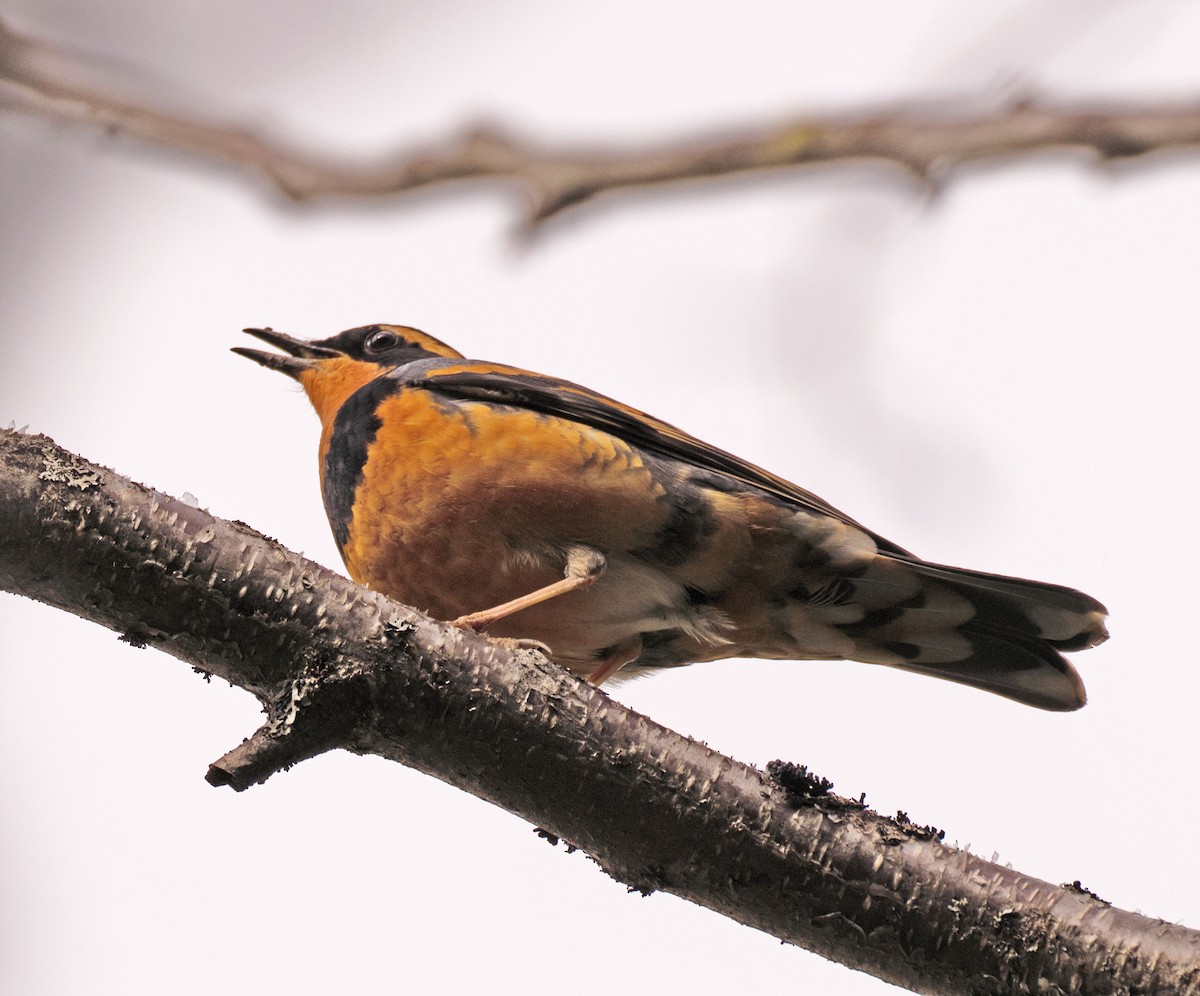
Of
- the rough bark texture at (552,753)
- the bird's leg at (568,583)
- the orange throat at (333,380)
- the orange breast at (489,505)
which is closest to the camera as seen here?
the rough bark texture at (552,753)

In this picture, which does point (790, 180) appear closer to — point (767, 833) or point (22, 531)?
point (767, 833)

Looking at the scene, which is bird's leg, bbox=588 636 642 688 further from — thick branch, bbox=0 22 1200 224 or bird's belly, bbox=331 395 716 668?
thick branch, bbox=0 22 1200 224

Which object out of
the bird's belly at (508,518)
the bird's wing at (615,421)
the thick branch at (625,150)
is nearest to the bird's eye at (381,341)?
the bird's wing at (615,421)

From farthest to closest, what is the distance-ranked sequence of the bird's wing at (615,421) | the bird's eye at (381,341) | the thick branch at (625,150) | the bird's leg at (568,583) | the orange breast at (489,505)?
the bird's eye at (381,341) < the bird's wing at (615,421) < the orange breast at (489,505) < the bird's leg at (568,583) < the thick branch at (625,150)

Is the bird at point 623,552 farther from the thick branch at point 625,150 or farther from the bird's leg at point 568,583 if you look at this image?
the thick branch at point 625,150

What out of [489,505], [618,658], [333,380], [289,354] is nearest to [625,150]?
[489,505]

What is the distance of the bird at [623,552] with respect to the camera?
14.0 feet

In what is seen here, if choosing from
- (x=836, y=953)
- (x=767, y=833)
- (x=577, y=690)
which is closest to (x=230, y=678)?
(x=577, y=690)

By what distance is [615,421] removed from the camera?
471cm

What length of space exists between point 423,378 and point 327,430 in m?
0.59

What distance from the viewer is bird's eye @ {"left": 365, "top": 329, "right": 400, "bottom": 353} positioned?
18.6 ft

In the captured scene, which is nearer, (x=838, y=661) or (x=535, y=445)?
(x=535, y=445)

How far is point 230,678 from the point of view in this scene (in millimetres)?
2652

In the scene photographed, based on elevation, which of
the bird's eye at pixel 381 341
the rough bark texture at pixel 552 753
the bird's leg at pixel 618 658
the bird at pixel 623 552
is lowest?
the rough bark texture at pixel 552 753
